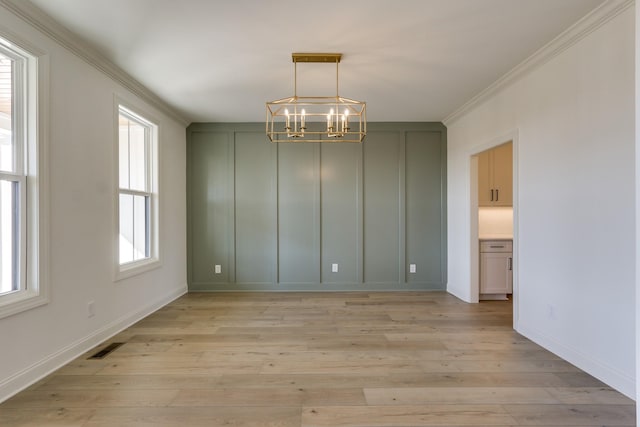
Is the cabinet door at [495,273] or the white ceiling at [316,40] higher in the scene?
the white ceiling at [316,40]

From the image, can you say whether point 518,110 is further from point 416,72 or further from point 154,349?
point 154,349

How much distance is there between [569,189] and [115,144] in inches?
165

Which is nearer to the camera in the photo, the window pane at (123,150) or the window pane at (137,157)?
the window pane at (123,150)

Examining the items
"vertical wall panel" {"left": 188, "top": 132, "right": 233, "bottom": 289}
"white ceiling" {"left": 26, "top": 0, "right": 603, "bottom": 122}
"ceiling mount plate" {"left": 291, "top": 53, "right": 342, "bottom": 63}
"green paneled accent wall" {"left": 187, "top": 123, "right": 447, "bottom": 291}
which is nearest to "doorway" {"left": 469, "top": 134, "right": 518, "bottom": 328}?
"green paneled accent wall" {"left": 187, "top": 123, "right": 447, "bottom": 291}

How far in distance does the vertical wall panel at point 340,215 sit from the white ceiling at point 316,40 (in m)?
1.35

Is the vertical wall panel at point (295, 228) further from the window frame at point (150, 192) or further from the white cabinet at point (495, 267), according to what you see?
the white cabinet at point (495, 267)

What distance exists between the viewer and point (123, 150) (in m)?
3.53

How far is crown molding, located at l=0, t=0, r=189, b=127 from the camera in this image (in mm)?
2113

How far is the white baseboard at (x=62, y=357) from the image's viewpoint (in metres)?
2.08

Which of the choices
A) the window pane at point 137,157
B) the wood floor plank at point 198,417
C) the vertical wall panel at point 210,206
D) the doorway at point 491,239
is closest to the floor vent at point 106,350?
the wood floor plank at point 198,417

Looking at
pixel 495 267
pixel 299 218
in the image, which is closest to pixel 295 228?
pixel 299 218

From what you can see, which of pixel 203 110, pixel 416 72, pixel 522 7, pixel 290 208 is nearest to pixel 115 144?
pixel 203 110

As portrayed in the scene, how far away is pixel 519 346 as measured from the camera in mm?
2863

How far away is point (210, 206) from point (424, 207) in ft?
11.2
